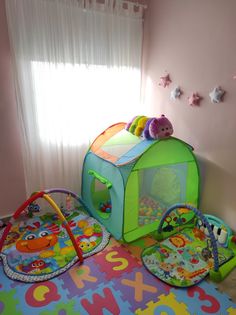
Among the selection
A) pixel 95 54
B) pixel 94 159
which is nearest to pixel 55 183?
pixel 94 159

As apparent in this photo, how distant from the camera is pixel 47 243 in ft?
6.81

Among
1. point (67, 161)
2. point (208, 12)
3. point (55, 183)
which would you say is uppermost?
point (208, 12)

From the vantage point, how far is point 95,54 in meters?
2.37

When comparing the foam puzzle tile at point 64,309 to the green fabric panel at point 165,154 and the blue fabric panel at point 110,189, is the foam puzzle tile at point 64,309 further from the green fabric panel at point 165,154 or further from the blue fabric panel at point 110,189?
the green fabric panel at point 165,154

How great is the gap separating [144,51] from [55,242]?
226cm

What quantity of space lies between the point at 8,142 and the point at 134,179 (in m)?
1.29

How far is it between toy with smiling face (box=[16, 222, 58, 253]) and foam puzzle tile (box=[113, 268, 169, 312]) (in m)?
0.71

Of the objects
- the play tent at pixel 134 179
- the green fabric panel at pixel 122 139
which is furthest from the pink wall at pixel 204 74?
the green fabric panel at pixel 122 139

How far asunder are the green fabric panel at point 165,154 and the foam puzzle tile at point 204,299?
0.96 metres

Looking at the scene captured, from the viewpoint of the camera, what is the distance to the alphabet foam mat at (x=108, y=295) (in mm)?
1506

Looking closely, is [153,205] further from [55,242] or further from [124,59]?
[124,59]

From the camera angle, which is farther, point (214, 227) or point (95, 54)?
point (95, 54)

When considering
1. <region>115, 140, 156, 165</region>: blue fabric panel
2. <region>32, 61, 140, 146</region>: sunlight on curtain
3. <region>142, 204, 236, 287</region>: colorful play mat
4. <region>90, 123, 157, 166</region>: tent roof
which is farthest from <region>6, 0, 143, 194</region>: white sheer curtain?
<region>142, 204, 236, 287</region>: colorful play mat

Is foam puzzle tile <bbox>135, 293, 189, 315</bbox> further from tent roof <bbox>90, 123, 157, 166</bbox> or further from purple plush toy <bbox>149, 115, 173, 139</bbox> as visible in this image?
purple plush toy <bbox>149, 115, 173, 139</bbox>
